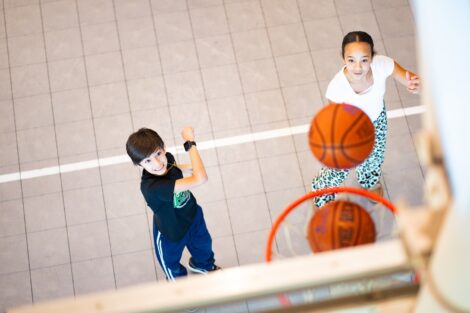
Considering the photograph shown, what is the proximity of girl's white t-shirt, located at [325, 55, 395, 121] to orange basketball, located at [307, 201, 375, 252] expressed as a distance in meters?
0.92

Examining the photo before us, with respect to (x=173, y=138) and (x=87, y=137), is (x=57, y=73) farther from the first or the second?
(x=173, y=138)

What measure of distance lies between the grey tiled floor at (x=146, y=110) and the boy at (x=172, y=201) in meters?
0.36

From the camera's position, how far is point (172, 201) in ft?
13.9

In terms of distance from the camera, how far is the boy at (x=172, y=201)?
4.08m

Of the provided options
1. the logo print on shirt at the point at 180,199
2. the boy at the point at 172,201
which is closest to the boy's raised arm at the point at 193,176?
the boy at the point at 172,201

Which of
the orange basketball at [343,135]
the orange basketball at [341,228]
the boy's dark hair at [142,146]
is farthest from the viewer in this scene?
the boy's dark hair at [142,146]

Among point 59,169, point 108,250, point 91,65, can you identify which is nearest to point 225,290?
point 108,250

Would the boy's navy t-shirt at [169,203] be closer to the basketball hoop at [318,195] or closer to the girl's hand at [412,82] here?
the basketball hoop at [318,195]

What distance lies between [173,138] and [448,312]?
146 inches

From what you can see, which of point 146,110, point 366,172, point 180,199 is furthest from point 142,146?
point 366,172

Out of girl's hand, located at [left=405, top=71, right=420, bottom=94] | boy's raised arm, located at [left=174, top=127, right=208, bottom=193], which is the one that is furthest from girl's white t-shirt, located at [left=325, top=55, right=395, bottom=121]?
boy's raised arm, located at [left=174, top=127, right=208, bottom=193]

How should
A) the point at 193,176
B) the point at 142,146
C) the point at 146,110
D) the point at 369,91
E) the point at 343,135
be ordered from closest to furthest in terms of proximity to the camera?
the point at 343,135, the point at 142,146, the point at 193,176, the point at 369,91, the point at 146,110

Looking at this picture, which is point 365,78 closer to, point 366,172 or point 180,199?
point 366,172

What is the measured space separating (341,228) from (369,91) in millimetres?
1216
